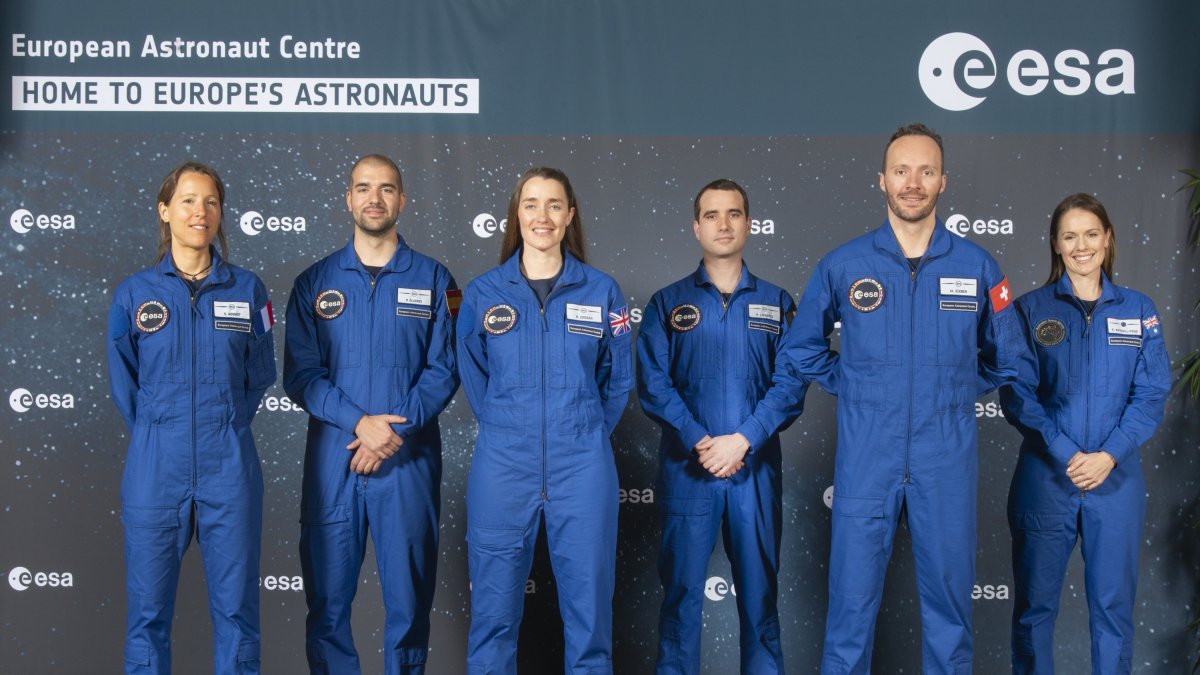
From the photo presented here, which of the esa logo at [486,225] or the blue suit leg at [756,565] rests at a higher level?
the esa logo at [486,225]

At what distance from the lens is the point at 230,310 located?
321cm

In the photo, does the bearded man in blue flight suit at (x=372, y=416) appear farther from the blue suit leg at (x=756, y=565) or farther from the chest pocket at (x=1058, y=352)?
the chest pocket at (x=1058, y=352)

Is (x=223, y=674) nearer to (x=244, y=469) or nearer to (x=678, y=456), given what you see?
(x=244, y=469)

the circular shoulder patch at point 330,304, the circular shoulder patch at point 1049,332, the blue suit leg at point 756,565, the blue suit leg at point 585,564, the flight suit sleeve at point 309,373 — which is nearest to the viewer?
the blue suit leg at point 585,564

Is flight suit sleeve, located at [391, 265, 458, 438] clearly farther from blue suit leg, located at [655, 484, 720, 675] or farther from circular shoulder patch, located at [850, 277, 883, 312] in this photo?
circular shoulder patch, located at [850, 277, 883, 312]

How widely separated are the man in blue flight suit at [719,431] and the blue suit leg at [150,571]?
1.46 metres

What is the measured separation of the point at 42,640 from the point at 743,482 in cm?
284

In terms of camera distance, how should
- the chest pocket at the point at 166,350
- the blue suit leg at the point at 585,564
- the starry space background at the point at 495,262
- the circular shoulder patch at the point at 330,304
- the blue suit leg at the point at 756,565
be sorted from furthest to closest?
the starry space background at the point at 495,262 → the blue suit leg at the point at 756,565 → the circular shoulder patch at the point at 330,304 → the chest pocket at the point at 166,350 → the blue suit leg at the point at 585,564

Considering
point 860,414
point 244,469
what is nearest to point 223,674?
point 244,469

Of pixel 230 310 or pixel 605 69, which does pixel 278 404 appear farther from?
pixel 605 69

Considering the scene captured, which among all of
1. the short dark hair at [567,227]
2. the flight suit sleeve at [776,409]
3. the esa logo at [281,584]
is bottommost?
the esa logo at [281,584]

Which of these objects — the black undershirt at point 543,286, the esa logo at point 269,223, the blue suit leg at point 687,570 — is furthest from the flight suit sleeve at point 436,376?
the esa logo at point 269,223

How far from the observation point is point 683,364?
11.8 ft

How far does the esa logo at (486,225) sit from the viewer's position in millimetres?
4320
